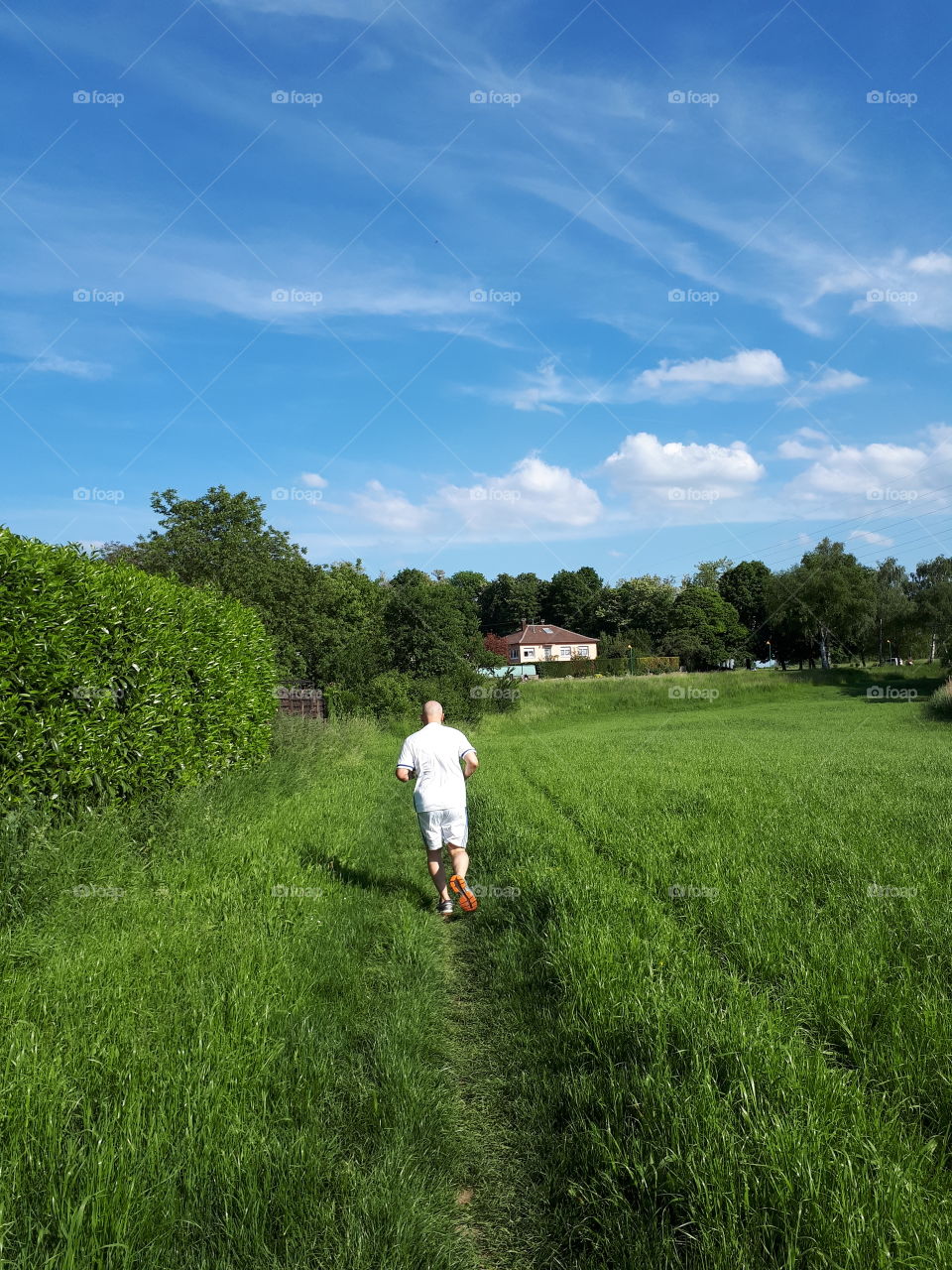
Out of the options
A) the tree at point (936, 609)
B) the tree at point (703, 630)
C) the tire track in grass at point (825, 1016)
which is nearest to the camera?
the tire track in grass at point (825, 1016)

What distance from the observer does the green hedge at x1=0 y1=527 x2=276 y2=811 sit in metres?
6.40

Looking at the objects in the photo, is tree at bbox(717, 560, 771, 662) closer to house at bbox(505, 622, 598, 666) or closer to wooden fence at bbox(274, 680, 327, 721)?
house at bbox(505, 622, 598, 666)

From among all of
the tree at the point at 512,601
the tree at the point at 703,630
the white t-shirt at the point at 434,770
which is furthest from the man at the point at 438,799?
the tree at the point at 512,601

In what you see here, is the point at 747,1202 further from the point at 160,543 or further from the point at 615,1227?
the point at 160,543

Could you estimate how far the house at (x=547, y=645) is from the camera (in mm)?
96625

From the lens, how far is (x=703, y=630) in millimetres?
82000

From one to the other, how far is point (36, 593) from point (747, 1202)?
6692 millimetres

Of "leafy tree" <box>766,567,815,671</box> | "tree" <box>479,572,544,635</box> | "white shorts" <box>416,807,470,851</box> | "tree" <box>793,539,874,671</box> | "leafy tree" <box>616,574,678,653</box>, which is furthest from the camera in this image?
"tree" <box>479,572,544,635</box>

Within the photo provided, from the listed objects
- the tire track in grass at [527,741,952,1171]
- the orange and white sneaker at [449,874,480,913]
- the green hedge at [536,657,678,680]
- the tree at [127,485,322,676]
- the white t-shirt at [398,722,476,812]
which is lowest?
the green hedge at [536,657,678,680]

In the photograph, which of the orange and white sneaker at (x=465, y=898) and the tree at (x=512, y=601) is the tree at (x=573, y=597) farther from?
the orange and white sneaker at (x=465, y=898)

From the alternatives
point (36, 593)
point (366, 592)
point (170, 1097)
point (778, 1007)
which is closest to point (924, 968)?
point (778, 1007)

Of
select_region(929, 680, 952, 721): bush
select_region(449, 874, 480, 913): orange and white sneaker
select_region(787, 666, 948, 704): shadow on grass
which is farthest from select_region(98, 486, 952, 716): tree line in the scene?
select_region(929, 680, 952, 721): bush

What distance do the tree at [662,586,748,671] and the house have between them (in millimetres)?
15359

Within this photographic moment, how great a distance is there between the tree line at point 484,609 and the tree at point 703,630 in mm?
164
